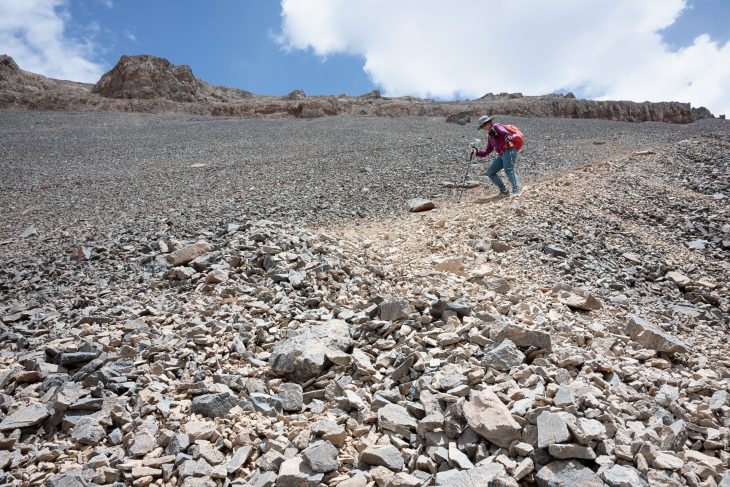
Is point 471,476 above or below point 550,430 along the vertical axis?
below

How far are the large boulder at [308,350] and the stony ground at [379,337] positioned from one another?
2 cm

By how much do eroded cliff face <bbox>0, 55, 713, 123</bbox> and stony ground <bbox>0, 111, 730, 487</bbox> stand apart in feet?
81.6

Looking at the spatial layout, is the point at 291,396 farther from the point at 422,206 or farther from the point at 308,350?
the point at 422,206

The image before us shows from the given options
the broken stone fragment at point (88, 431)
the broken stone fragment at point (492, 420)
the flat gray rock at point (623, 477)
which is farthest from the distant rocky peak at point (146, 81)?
the flat gray rock at point (623, 477)

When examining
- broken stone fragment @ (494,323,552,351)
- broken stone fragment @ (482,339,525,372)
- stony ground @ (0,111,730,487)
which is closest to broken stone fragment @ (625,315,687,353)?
stony ground @ (0,111,730,487)

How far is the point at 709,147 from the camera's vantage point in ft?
34.2

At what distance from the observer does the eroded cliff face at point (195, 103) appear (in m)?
31.7

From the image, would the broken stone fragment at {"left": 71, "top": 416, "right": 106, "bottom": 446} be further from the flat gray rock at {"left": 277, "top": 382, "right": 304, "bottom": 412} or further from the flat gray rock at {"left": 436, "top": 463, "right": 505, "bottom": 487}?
the flat gray rock at {"left": 436, "top": 463, "right": 505, "bottom": 487}

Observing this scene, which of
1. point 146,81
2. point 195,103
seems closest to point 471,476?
point 195,103

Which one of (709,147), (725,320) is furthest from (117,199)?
(709,147)

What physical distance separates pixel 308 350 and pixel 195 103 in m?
37.4

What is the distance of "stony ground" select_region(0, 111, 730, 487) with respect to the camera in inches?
105

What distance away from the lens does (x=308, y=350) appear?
12.3ft

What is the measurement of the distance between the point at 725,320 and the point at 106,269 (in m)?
7.53
